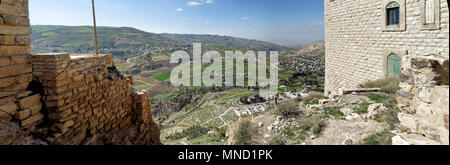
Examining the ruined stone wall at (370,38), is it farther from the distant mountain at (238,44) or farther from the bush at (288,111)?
the distant mountain at (238,44)

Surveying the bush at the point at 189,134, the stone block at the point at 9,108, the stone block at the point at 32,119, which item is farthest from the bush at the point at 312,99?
the bush at the point at 189,134

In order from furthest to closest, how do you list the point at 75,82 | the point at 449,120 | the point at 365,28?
the point at 365,28 < the point at 75,82 < the point at 449,120

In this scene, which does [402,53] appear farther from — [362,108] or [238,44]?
[238,44]

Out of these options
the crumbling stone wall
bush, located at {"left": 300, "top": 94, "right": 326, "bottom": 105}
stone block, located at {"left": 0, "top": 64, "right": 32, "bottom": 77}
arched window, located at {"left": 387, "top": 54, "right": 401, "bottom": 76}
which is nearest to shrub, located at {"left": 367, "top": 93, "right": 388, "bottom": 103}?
arched window, located at {"left": 387, "top": 54, "right": 401, "bottom": 76}
